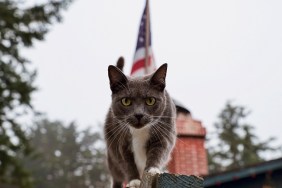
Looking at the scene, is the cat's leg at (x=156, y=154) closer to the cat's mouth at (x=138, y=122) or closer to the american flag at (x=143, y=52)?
the cat's mouth at (x=138, y=122)

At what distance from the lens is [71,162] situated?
39625mm

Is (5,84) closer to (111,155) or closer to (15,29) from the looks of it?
(15,29)

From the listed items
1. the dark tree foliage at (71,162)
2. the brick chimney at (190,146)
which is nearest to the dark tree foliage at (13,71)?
the brick chimney at (190,146)

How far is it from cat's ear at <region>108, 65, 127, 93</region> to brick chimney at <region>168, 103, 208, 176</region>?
377cm

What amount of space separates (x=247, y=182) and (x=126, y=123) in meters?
5.73

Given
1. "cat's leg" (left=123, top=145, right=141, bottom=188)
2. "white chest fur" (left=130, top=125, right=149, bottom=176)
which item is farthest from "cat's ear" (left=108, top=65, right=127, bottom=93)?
"cat's leg" (left=123, top=145, right=141, bottom=188)

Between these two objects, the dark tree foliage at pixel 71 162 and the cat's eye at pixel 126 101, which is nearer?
the cat's eye at pixel 126 101

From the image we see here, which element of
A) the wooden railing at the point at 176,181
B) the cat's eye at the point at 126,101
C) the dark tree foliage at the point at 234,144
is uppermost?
the dark tree foliage at the point at 234,144

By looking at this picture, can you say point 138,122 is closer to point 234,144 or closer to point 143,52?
point 143,52

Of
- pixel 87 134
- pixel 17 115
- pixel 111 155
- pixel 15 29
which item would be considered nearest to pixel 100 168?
pixel 87 134

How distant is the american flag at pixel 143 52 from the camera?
5344 millimetres

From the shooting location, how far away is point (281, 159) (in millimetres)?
7559

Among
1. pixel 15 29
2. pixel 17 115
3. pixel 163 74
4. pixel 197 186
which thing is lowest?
pixel 197 186

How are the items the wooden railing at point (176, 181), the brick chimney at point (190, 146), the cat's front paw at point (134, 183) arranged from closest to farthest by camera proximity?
the wooden railing at point (176, 181) → the cat's front paw at point (134, 183) → the brick chimney at point (190, 146)
